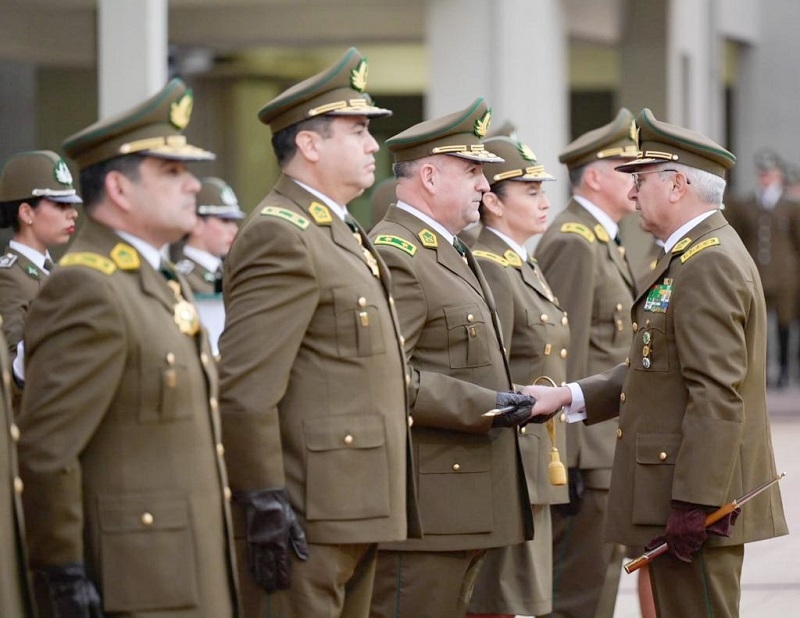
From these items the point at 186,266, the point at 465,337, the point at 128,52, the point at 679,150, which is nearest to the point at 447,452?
the point at 465,337

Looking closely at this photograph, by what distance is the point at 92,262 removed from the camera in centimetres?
416

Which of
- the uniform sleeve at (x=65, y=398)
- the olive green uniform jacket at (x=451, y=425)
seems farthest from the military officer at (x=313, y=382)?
the uniform sleeve at (x=65, y=398)

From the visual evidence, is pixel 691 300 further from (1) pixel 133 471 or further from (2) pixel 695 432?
(1) pixel 133 471

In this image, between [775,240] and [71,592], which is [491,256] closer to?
[71,592]

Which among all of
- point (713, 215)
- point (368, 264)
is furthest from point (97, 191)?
point (713, 215)

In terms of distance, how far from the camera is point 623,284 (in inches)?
293

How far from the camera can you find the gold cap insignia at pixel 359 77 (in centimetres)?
512

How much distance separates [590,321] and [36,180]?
2374 mm

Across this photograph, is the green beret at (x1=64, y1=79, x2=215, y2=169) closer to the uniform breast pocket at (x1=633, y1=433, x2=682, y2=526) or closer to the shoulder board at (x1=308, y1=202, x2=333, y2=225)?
the shoulder board at (x1=308, y1=202, x2=333, y2=225)

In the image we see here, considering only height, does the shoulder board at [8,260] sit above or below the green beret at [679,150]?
below

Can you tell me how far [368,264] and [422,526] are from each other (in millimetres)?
951

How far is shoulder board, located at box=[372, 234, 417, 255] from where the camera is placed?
5.73 metres

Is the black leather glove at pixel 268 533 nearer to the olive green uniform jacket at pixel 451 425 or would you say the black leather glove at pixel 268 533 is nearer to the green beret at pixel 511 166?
the olive green uniform jacket at pixel 451 425

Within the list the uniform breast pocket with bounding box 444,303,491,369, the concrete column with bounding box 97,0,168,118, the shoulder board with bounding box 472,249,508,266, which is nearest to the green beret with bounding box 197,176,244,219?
the concrete column with bounding box 97,0,168,118
